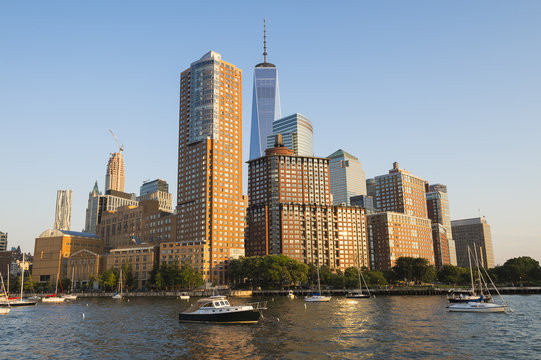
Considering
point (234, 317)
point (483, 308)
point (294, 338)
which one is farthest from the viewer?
point (483, 308)

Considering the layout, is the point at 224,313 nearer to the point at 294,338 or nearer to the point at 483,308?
the point at 294,338

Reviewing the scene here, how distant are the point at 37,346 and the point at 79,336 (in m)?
9.91

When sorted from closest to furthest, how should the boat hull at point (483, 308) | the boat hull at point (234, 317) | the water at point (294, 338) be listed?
the water at point (294, 338), the boat hull at point (234, 317), the boat hull at point (483, 308)

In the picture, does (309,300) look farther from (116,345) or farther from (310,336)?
(116,345)

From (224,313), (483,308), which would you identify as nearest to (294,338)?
(224,313)

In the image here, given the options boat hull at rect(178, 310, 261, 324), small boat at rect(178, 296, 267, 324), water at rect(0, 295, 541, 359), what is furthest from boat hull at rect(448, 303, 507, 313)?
boat hull at rect(178, 310, 261, 324)

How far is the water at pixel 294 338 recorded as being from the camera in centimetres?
6009

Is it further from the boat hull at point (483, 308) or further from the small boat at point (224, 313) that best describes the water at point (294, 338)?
the boat hull at point (483, 308)

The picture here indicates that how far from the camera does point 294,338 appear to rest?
71.2 metres

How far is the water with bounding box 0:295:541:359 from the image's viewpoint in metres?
60.1

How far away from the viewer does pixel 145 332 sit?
81.9 m

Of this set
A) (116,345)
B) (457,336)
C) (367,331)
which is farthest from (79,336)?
(457,336)

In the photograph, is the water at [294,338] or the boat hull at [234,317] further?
the boat hull at [234,317]

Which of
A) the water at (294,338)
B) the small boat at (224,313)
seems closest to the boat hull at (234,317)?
the small boat at (224,313)
